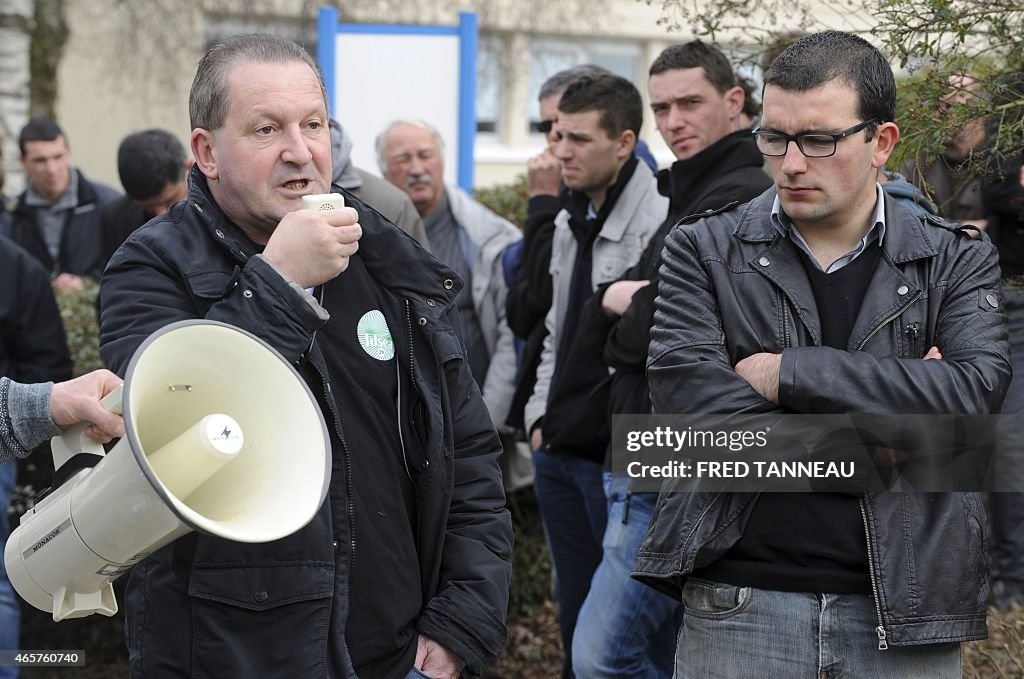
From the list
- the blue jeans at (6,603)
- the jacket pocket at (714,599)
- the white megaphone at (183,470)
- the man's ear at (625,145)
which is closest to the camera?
the white megaphone at (183,470)

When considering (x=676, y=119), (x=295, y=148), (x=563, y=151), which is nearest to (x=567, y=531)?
Answer: (x=563, y=151)

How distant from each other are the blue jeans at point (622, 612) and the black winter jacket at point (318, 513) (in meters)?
1.13

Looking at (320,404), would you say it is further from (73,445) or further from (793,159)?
(793,159)

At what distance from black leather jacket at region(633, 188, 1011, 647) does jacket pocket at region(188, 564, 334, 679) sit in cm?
88

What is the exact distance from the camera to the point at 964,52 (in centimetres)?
381

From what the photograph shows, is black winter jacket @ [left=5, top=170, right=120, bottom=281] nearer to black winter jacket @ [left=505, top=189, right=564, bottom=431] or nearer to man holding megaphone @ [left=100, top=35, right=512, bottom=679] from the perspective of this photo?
black winter jacket @ [left=505, top=189, right=564, bottom=431]

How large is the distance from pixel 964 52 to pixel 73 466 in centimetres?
273

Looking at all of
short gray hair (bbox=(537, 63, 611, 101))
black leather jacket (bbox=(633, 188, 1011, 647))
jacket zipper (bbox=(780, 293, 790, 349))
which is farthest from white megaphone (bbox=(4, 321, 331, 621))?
short gray hair (bbox=(537, 63, 611, 101))

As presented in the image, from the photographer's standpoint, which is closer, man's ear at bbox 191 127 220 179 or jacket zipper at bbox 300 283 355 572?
jacket zipper at bbox 300 283 355 572

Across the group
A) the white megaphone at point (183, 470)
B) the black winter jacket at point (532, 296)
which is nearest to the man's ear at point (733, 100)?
the black winter jacket at point (532, 296)

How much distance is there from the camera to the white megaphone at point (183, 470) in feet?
7.66

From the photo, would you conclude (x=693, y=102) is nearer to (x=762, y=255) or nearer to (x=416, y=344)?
(x=762, y=255)

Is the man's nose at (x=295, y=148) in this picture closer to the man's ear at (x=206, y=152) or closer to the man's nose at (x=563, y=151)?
the man's ear at (x=206, y=152)

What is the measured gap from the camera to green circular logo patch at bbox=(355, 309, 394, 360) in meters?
2.87
